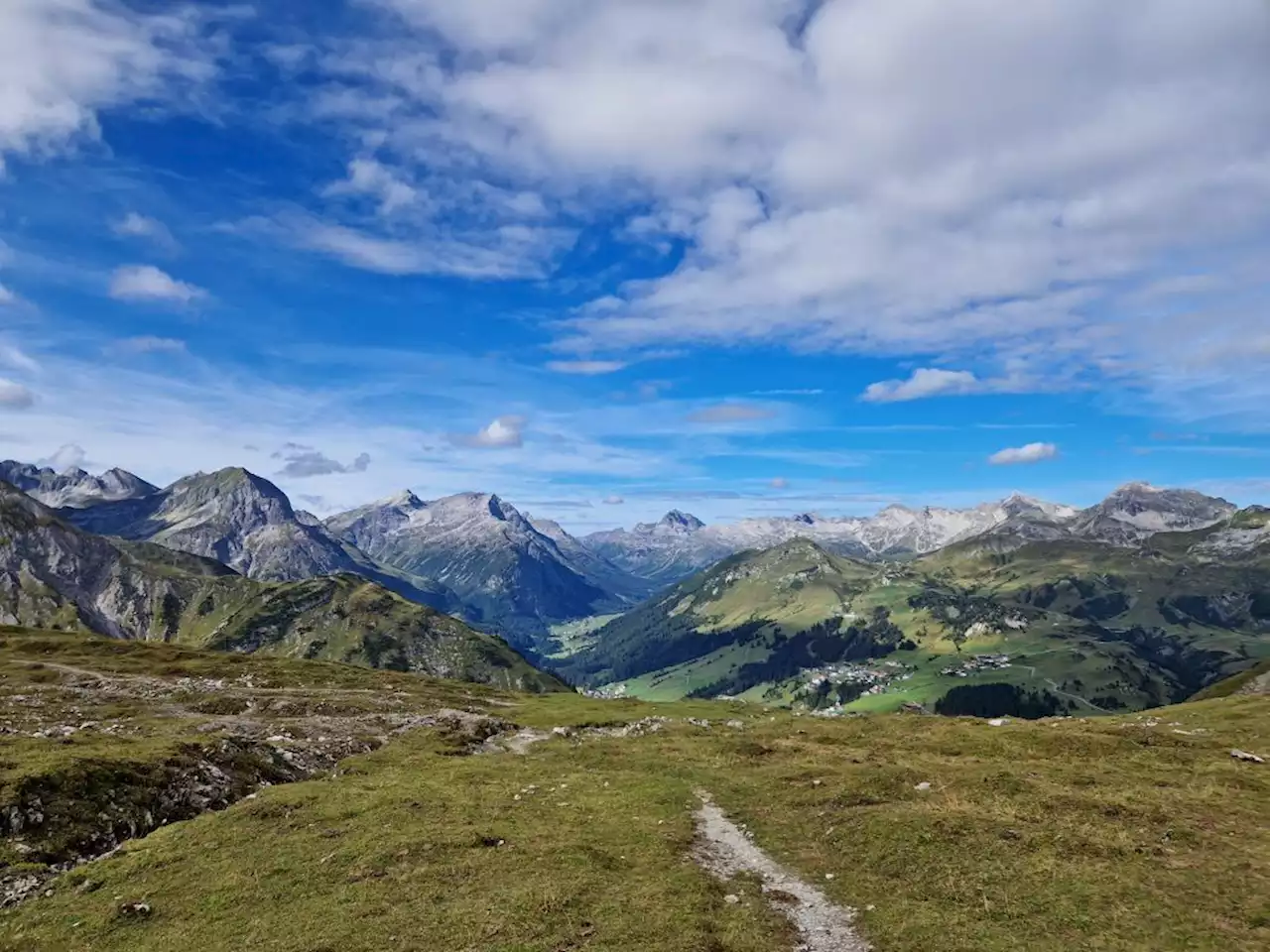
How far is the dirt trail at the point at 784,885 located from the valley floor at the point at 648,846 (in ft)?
1.66

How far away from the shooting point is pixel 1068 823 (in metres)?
36.8

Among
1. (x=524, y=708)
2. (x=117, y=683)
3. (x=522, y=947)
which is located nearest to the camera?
(x=522, y=947)

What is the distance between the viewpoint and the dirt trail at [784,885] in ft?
86.3

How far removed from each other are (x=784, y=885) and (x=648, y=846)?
7310 millimetres

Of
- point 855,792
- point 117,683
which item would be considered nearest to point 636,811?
point 855,792

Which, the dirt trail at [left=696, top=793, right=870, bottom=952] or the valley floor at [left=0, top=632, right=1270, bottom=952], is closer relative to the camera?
the dirt trail at [left=696, top=793, right=870, bottom=952]

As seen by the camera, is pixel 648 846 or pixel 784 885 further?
pixel 648 846

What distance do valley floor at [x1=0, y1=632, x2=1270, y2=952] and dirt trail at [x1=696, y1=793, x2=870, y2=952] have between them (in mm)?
506

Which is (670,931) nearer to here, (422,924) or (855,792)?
(422,924)

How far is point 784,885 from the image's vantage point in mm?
32188

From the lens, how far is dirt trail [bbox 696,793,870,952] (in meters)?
26.3

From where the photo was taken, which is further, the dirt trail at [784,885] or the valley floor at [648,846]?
the valley floor at [648,846]

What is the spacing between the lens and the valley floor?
2652 cm

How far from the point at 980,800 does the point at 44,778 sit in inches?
1959
